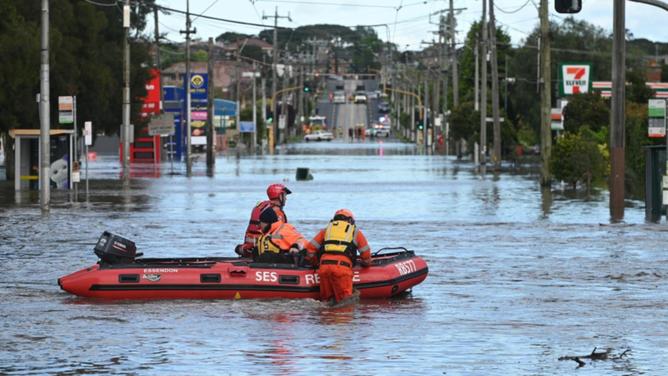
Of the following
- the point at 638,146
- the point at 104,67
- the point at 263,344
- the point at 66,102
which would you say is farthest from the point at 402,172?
the point at 263,344

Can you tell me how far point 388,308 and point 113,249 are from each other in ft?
12.2

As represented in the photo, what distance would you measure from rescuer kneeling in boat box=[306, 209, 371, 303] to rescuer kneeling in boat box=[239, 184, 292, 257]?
1427 mm

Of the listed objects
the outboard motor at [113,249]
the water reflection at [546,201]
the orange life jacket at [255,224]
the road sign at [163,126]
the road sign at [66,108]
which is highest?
the road sign at [66,108]

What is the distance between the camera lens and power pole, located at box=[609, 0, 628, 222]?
1470 inches

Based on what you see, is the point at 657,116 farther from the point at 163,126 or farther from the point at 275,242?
the point at 163,126

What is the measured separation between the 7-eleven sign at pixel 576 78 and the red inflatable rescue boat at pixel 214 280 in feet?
189

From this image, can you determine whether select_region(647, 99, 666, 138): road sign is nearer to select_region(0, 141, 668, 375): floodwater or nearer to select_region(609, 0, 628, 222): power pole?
select_region(609, 0, 628, 222): power pole

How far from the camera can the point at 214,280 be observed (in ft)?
65.2

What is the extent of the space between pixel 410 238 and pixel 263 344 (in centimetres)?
1651

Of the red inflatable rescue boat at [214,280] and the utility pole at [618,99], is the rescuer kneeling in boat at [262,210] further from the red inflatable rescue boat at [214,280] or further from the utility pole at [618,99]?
the utility pole at [618,99]

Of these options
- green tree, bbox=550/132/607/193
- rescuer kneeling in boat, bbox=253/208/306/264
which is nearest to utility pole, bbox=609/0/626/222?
green tree, bbox=550/132/607/193

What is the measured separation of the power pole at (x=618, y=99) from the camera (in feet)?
123

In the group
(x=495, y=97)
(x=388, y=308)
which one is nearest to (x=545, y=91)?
(x=495, y=97)

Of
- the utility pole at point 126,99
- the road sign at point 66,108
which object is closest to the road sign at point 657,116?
the road sign at point 66,108
